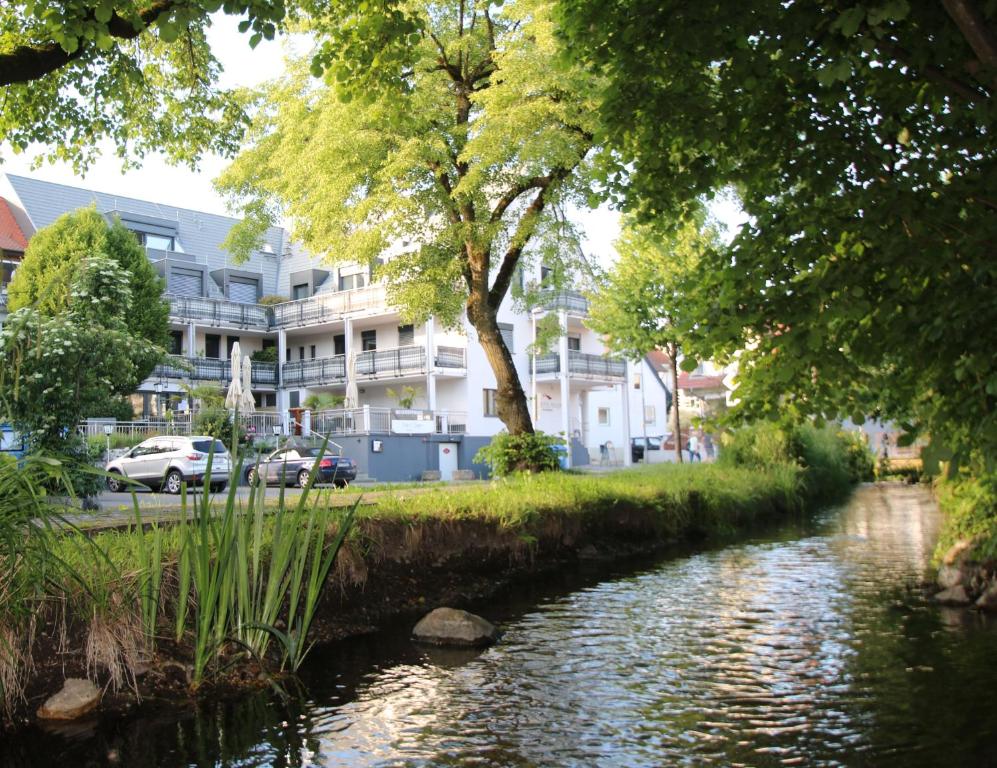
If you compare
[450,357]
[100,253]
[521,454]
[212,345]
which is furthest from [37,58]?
[212,345]

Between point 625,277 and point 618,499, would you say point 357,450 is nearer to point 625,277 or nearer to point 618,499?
point 625,277

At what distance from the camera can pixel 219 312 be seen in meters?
41.5

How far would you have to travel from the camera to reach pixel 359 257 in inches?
634

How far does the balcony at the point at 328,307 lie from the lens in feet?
131

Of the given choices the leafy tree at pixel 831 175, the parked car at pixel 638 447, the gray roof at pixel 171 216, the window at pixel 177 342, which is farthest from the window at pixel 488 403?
the leafy tree at pixel 831 175

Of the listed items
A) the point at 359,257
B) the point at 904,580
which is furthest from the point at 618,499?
the point at 359,257

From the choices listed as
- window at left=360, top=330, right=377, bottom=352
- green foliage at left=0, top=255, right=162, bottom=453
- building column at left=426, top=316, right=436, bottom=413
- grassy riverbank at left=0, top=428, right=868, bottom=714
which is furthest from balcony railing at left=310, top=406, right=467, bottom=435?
grassy riverbank at left=0, top=428, right=868, bottom=714

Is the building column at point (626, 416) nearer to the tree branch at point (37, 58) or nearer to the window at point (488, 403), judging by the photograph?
the window at point (488, 403)

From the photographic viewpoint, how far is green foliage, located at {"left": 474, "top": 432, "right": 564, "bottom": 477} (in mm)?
17250

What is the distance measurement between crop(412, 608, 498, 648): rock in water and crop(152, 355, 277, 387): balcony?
32.0 metres

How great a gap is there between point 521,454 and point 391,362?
2231 cm

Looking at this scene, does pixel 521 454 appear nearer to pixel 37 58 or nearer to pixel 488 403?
pixel 37 58

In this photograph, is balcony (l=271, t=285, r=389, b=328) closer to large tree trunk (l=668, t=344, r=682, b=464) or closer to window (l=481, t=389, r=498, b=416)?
window (l=481, t=389, r=498, b=416)

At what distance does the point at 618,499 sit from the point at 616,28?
1020cm
